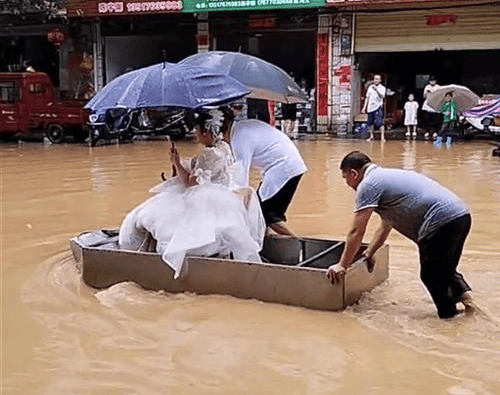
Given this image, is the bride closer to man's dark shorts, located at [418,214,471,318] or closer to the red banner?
man's dark shorts, located at [418,214,471,318]

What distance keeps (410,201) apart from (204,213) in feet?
5.58

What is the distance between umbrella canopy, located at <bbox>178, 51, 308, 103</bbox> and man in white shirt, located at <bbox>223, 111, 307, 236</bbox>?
0.32 meters

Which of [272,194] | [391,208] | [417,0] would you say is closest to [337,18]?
[417,0]

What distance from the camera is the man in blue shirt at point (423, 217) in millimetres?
4902

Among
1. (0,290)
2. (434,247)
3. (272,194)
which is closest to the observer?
(434,247)

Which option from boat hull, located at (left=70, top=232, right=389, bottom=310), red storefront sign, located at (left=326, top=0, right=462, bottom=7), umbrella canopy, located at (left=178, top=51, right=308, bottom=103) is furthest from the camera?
red storefront sign, located at (left=326, top=0, right=462, bottom=7)

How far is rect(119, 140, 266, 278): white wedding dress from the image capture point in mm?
5850

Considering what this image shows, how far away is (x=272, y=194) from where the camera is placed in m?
6.68

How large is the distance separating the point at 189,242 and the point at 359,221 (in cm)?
144

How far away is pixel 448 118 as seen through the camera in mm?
18516

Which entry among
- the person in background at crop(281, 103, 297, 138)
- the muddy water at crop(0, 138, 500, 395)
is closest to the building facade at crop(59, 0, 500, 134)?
the person in background at crop(281, 103, 297, 138)

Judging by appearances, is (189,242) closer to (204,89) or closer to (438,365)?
(204,89)

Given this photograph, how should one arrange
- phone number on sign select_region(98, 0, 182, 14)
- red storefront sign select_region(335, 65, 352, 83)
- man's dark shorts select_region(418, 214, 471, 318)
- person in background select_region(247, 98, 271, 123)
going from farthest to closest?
1. phone number on sign select_region(98, 0, 182, 14)
2. red storefront sign select_region(335, 65, 352, 83)
3. person in background select_region(247, 98, 271, 123)
4. man's dark shorts select_region(418, 214, 471, 318)

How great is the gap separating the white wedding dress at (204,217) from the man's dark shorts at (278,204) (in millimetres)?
474
